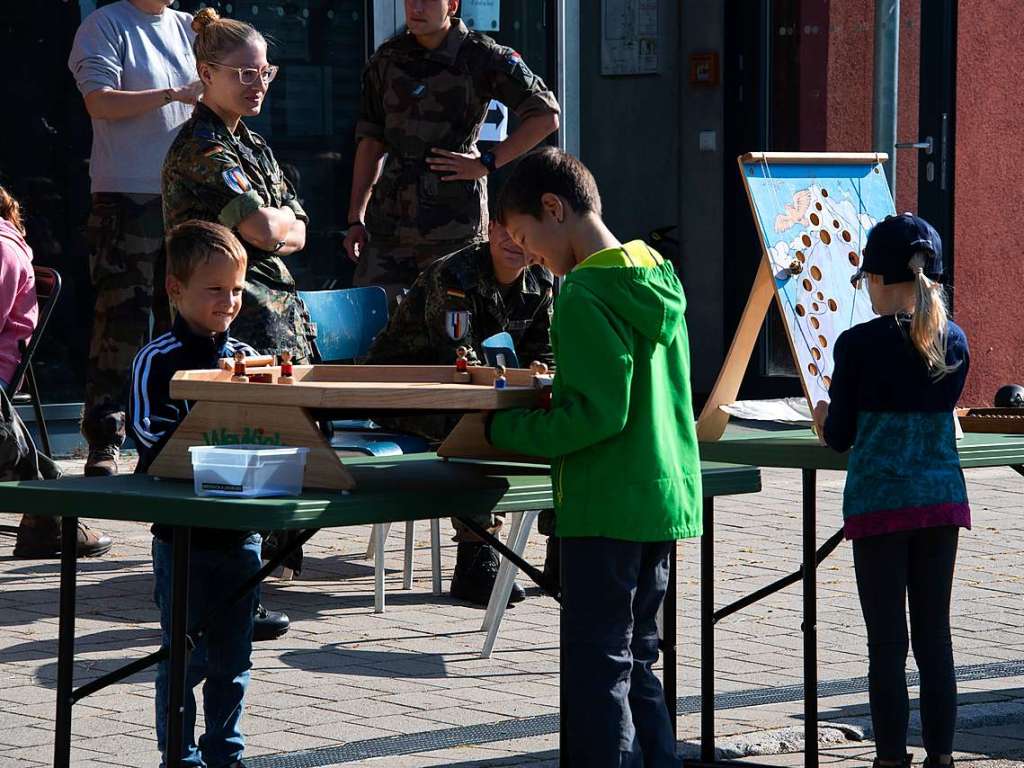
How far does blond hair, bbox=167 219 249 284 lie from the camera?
4234 mm

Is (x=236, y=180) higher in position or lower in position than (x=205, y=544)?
higher

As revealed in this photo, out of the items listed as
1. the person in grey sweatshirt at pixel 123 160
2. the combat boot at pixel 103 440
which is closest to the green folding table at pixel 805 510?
the combat boot at pixel 103 440

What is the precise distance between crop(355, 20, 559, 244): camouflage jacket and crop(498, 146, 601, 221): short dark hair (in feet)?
10.9

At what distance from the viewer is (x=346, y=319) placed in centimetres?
661

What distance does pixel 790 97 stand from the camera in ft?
37.1

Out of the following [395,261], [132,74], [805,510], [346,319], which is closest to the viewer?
[805,510]

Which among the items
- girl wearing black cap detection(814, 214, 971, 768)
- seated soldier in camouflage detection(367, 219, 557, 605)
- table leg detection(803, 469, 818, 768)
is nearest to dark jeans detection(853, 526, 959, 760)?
girl wearing black cap detection(814, 214, 971, 768)

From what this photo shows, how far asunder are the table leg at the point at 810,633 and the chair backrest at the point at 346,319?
2.10 meters

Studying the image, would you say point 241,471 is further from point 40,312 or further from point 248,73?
point 40,312

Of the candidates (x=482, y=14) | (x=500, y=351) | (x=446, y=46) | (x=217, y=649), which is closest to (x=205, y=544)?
(x=217, y=649)

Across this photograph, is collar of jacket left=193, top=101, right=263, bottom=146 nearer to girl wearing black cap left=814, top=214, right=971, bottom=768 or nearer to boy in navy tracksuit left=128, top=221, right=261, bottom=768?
boy in navy tracksuit left=128, top=221, right=261, bottom=768

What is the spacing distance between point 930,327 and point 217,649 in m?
1.75

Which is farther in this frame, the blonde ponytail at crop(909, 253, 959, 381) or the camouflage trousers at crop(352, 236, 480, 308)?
the camouflage trousers at crop(352, 236, 480, 308)

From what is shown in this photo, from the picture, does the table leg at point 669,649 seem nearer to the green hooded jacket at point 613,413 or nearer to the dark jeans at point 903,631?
the dark jeans at point 903,631
